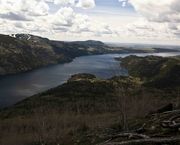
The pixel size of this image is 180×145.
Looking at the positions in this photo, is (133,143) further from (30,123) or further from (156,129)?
(30,123)

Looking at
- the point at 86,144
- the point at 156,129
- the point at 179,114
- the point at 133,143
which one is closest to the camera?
the point at 133,143

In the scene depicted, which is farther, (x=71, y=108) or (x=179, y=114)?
(x=71, y=108)

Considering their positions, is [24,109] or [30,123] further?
[24,109]

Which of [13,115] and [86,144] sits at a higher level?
[86,144]

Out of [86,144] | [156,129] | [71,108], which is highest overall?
[156,129]

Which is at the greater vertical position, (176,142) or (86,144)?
(176,142)

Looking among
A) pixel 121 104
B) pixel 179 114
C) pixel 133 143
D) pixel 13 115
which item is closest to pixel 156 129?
pixel 179 114

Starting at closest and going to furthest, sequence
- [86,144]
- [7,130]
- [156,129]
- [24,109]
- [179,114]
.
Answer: [156,129] → [179,114] → [86,144] → [7,130] → [24,109]

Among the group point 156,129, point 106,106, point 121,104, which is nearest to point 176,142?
point 156,129

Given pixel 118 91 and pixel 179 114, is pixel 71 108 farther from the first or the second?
pixel 179 114
